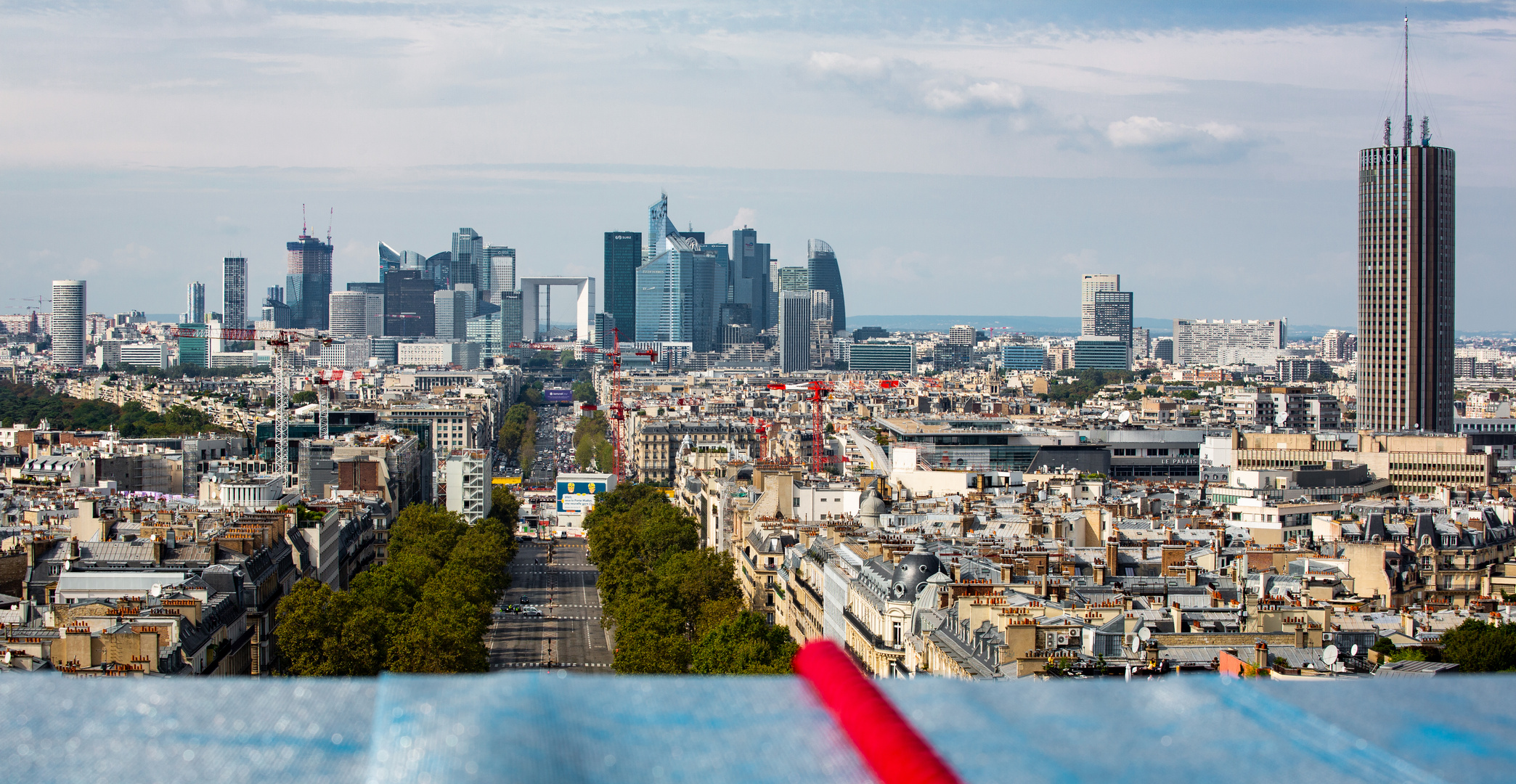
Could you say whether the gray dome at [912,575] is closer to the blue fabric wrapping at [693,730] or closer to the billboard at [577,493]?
the blue fabric wrapping at [693,730]

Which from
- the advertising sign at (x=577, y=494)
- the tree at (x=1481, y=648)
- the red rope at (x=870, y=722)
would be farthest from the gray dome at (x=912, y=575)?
the advertising sign at (x=577, y=494)

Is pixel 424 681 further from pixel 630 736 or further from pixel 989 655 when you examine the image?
pixel 989 655

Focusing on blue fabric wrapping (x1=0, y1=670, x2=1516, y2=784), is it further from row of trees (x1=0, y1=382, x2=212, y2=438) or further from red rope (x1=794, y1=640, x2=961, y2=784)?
row of trees (x1=0, y1=382, x2=212, y2=438)

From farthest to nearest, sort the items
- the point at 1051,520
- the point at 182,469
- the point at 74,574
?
the point at 182,469 → the point at 1051,520 → the point at 74,574

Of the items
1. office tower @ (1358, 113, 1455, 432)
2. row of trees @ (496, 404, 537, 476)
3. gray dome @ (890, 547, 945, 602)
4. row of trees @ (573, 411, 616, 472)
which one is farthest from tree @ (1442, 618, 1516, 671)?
row of trees @ (496, 404, 537, 476)

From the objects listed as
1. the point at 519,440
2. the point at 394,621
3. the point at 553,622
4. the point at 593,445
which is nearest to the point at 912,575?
the point at 394,621

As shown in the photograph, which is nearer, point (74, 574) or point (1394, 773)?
point (1394, 773)

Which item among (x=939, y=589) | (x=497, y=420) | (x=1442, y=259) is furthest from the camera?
(x=497, y=420)

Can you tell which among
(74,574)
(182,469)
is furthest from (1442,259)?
(74,574)
